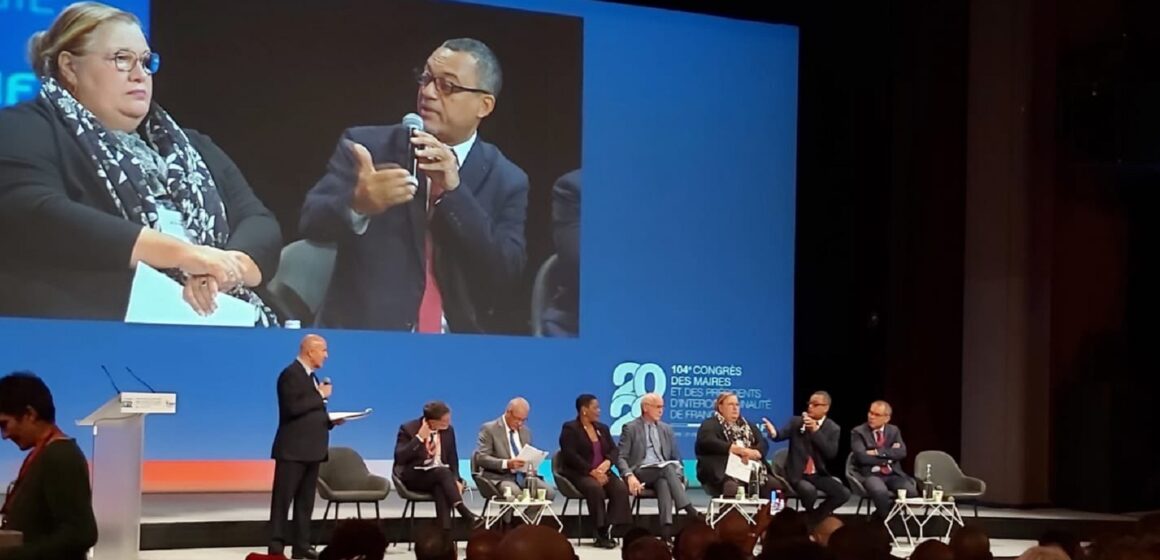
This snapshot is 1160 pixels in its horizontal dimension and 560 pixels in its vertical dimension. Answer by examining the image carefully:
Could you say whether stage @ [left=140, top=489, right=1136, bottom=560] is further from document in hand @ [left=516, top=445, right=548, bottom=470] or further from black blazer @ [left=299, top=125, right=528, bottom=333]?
black blazer @ [left=299, top=125, right=528, bottom=333]

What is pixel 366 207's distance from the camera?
9.93 metres

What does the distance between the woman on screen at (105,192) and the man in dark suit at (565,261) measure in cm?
232

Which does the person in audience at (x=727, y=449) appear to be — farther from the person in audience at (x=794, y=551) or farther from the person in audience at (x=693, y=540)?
the person in audience at (x=794, y=551)

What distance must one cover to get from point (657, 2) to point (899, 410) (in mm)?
3997

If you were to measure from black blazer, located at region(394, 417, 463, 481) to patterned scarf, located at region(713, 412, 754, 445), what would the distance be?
1855 mm

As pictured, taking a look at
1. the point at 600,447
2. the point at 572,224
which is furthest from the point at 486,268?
the point at 600,447

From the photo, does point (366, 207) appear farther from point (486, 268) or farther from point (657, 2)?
point (657, 2)

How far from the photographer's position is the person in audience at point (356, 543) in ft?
10.1

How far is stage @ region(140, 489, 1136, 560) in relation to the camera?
8.15 m

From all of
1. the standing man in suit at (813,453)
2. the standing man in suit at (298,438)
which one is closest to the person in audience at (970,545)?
the standing man in suit at (298,438)

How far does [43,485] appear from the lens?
323 centimetres

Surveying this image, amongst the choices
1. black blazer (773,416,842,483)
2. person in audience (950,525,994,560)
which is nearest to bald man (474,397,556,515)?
black blazer (773,416,842,483)

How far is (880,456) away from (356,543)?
6.99 meters

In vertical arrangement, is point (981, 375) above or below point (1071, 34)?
below
